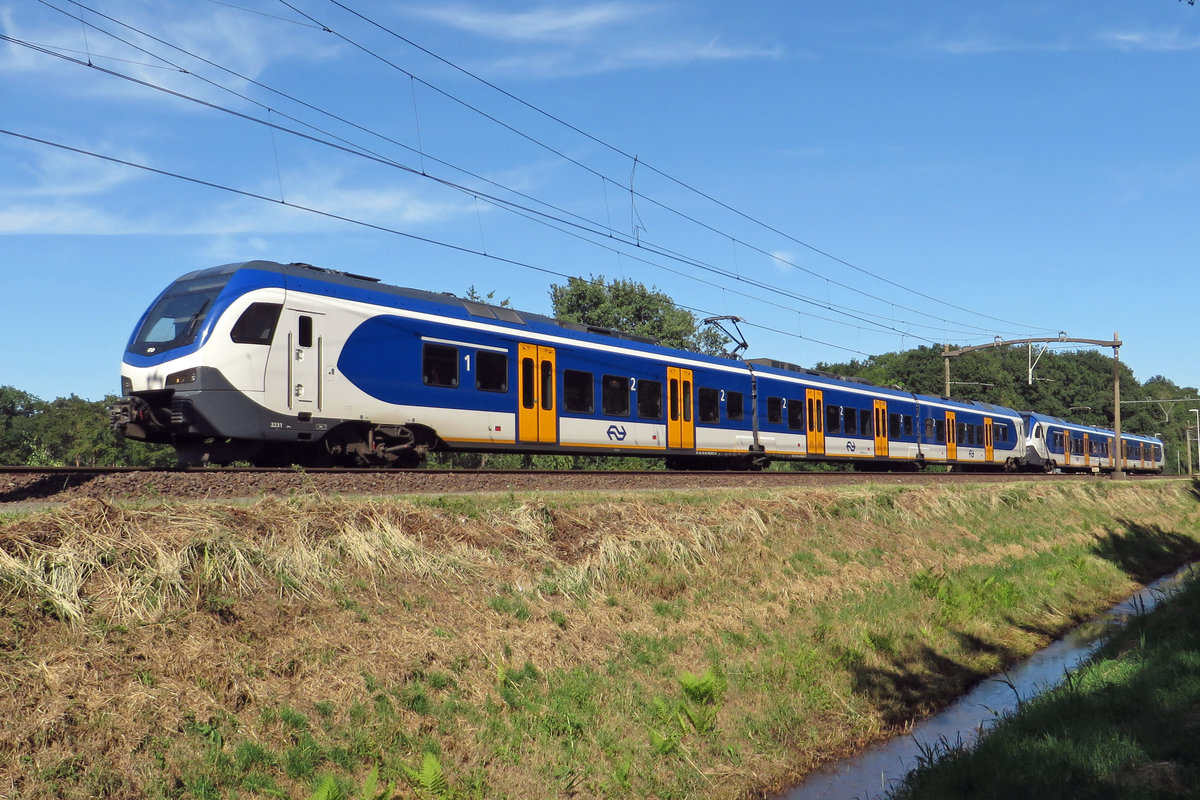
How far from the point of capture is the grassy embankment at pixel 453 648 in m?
7.24

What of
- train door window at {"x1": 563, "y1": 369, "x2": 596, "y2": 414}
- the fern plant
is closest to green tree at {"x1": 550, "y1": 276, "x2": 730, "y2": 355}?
train door window at {"x1": 563, "y1": 369, "x2": 596, "y2": 414}

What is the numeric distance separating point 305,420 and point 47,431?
84614mm

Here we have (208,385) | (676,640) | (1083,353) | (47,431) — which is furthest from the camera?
(1083,353)

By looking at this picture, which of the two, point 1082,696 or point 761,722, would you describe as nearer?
point 1082,696

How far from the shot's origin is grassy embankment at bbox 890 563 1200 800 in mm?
7613

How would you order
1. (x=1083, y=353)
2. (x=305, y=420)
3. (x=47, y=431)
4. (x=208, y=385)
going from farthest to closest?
(x=1083, y=353) → (x=47, y=431) → (x=305, y=420) → (x=208, y=385)

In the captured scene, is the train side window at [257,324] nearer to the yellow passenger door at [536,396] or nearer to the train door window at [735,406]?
the yellow passenger door at [536,396]

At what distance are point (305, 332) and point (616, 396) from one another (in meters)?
9.00

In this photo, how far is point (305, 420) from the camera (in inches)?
613

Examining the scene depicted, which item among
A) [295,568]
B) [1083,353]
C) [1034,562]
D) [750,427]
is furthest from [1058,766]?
[1083,353]

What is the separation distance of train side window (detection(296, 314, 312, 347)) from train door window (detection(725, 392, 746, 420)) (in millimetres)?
14252

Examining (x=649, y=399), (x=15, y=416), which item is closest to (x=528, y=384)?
(x=649, y=399)

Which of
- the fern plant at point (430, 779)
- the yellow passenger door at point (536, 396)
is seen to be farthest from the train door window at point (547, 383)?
the fern plant at point (430, 779)

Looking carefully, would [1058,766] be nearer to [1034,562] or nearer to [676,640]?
[676,640]
